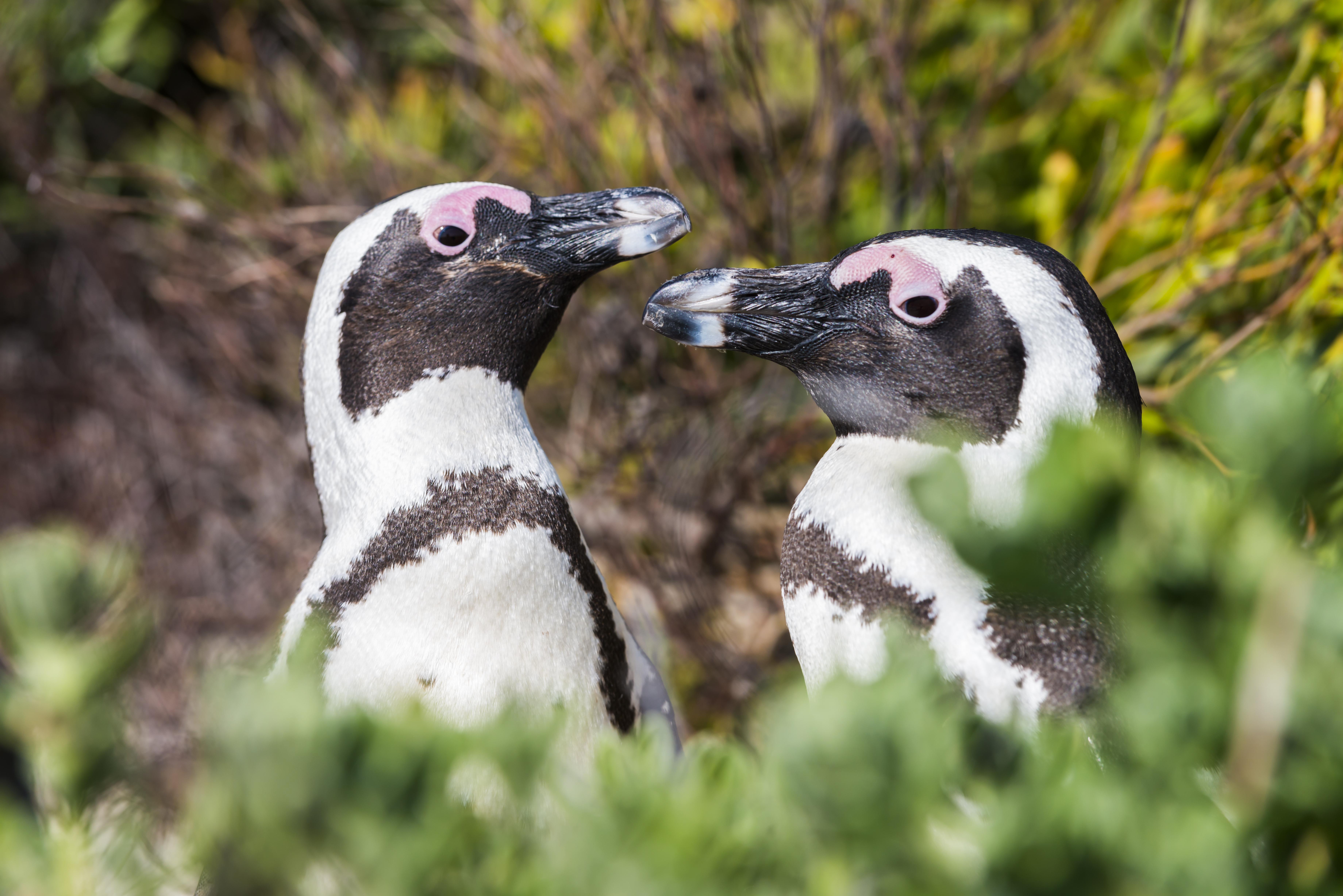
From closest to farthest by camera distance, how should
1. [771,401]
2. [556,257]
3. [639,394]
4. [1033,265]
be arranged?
1. [1033,265]
2. [556,257]
3. [771,401]
4. [639,394]

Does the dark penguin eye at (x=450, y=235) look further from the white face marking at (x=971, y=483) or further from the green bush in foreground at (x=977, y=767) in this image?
the green bush in foreground at (x=977, y=767)

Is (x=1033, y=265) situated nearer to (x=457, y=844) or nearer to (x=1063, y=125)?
(x=457, y=844)

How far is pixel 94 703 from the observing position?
39 cm

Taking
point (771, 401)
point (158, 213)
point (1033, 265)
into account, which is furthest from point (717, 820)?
point (158, 213)

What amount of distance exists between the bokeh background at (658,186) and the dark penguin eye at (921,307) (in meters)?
0.40

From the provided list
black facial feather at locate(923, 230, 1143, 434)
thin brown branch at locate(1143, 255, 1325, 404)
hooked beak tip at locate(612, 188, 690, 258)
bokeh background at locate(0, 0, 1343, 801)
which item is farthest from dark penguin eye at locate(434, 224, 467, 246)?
thin brown branch at locate(1143, 255, 1325, 404)

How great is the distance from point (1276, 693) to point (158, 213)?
63.9 inches


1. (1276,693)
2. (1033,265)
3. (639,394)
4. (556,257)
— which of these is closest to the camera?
(1276,693)

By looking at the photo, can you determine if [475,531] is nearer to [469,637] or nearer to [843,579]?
[469,637]

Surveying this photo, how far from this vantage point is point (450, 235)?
721 millimetres

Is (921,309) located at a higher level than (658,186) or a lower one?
higher

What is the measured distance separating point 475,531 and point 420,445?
75 millimetres

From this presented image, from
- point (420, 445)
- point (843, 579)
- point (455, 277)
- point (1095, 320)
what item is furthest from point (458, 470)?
point (1095, 320)

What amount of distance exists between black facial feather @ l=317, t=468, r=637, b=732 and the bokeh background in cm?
51
